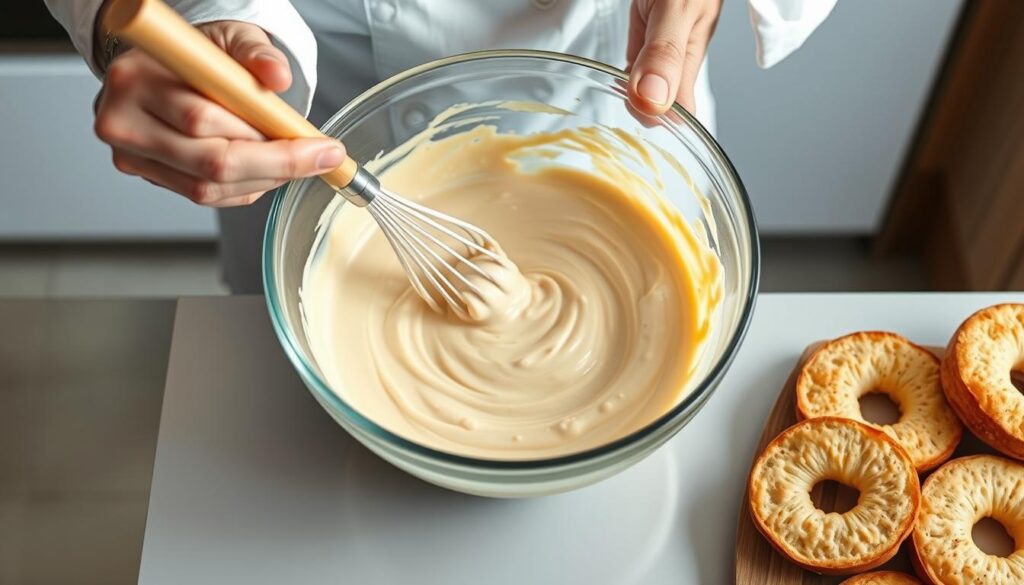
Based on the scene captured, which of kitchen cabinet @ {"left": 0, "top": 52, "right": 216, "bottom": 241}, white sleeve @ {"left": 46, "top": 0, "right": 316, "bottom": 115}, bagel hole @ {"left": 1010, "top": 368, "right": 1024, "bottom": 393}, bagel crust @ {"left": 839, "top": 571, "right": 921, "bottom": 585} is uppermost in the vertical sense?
white sleeve @ {"left": 46, "top": 0, "right": 316, "bottom": 115}

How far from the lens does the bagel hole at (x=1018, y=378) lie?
940 millimetres

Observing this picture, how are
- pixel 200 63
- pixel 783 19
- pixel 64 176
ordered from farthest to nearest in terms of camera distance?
pixel 64 176, pixel 783 19, pixel 200 63

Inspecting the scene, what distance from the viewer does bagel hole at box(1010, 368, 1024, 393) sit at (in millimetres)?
940

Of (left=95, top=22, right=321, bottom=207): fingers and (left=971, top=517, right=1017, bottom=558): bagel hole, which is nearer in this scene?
Result: (left=95, top=22, right=321, bottom=207): fingers

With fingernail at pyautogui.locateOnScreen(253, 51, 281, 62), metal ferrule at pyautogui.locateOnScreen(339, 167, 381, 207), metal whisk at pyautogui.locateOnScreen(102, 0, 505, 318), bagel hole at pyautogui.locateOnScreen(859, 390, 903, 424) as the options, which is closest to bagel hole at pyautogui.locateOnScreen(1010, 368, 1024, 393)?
bagel hole at pyautogui.locateOnScreen(859, 390, 903, 424)

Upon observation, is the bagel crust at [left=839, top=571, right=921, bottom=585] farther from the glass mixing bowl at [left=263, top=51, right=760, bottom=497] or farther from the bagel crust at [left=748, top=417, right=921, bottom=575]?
the glass mixing bowl at [left=263, top=51, right=760, bottom=497]

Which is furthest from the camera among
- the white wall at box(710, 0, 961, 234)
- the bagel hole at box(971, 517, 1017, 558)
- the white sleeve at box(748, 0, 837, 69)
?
the white wall at box(710, 0, 961, 234)

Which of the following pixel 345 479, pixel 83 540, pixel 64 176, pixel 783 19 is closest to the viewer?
pixel 345 479

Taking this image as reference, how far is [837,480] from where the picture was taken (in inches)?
34.8

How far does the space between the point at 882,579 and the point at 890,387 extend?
0.62ft

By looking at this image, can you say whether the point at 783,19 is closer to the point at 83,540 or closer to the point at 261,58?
the point at 261,58

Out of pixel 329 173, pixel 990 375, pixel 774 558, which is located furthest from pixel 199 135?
pixel 990 375

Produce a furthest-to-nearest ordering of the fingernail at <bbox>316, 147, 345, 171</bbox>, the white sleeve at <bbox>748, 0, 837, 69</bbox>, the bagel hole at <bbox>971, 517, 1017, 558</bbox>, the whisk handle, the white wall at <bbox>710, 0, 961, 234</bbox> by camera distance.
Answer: the white wall at <bbox>710, 0, 961, 234</bbox> < the white sleeve at <bbox>748, 0, 837, 69</bbox> < the bagel hole at <bbox>971, 517, 1017, 558</bbox> < the fingernail at <bbox>316, 147, 345, 171</bbox> < the whisk handle

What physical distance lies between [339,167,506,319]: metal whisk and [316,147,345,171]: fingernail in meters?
0.11
